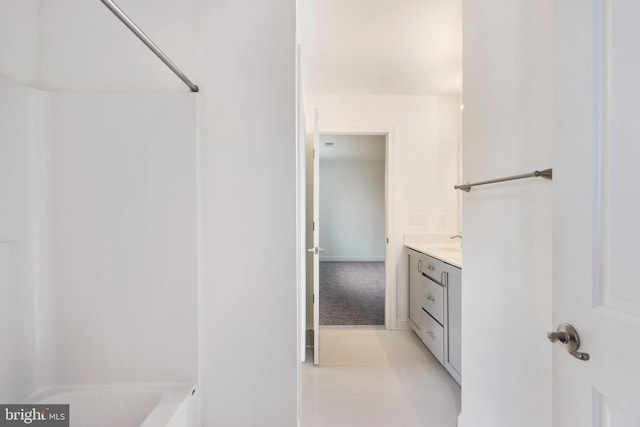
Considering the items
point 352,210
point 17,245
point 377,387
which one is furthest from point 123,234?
point 352,210

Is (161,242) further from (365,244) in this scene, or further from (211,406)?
(365,244)

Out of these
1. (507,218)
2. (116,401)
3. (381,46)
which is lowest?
(116,401)

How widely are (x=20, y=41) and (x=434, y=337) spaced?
9.59 ft

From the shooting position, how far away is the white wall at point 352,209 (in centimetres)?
744

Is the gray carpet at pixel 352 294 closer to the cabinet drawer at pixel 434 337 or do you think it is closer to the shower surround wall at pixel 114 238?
the cabinet drawer at pixel 434 337

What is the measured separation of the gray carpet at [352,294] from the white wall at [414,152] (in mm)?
569

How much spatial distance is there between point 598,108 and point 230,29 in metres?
1.33

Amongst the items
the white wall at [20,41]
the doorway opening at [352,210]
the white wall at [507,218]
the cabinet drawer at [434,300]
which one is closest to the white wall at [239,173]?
the white wall at [20,41]

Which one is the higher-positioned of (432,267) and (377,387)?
(432,267)

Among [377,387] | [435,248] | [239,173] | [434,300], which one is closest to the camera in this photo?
[239,173]

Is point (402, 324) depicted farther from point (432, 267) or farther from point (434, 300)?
point (432, 267)

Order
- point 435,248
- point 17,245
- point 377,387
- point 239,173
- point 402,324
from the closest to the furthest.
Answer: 1. point 17,245
2. point 239,173
3. point 377,387
4. point 435,248
5. point 402,324

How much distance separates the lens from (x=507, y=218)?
121cm

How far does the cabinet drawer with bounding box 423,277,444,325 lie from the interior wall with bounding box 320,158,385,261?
4976 mm
